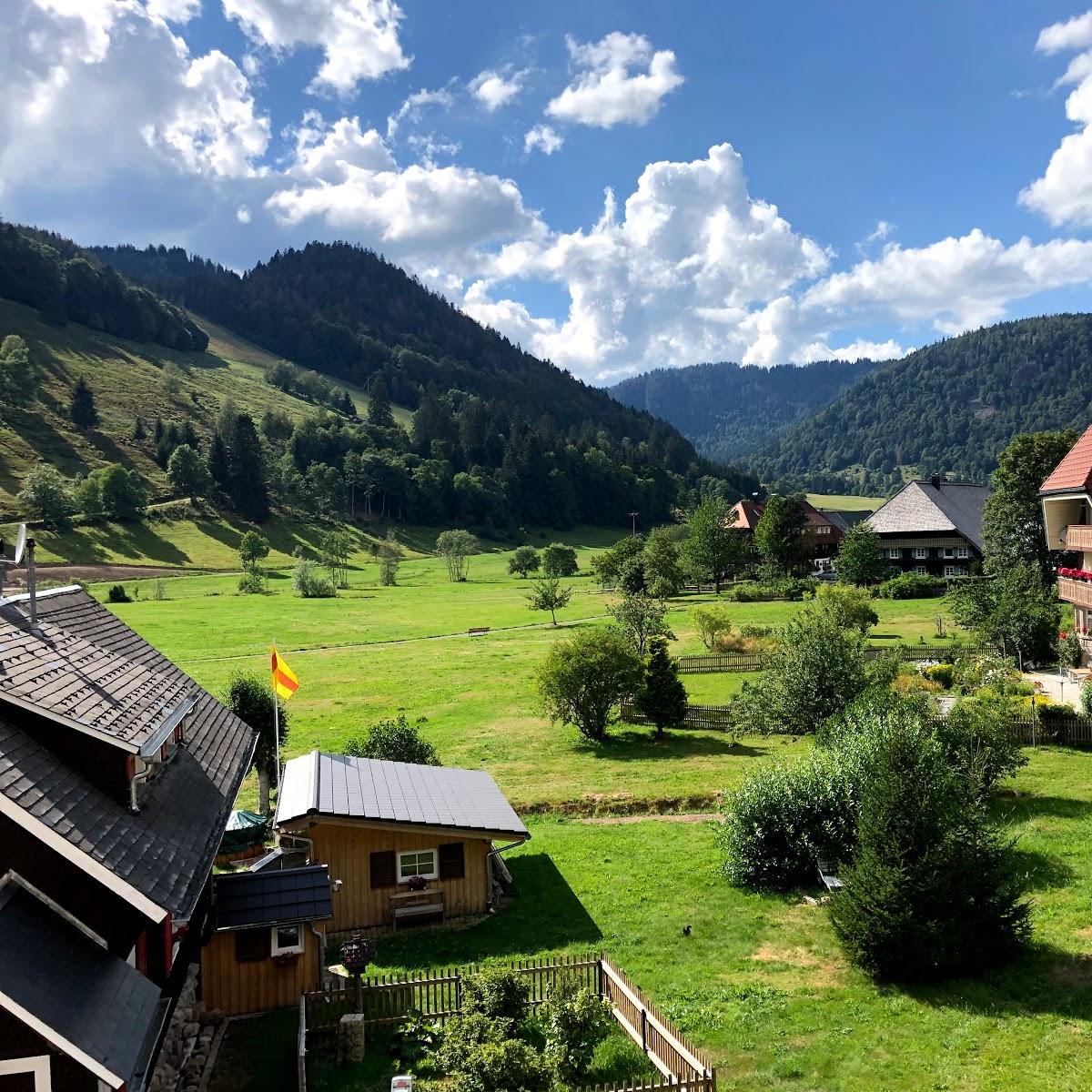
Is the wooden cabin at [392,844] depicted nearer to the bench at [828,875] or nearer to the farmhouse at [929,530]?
the bench at [828,875]

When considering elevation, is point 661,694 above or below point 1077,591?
below

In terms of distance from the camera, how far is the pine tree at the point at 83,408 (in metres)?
152

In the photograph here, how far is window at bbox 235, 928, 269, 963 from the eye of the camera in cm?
1584

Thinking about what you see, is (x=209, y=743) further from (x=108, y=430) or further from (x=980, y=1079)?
(x=108, y=430)

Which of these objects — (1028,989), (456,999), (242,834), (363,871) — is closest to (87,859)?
(456,999)

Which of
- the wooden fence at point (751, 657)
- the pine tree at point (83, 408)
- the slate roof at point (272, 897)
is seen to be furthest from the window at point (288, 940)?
the pine tree at point (83, 408)

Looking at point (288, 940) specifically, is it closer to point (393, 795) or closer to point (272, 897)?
point (272, 897)

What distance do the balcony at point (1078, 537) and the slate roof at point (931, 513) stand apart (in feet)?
166

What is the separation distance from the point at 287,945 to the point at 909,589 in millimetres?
72475

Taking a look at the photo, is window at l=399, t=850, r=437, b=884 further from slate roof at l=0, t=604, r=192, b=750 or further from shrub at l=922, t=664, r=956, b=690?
shrub at l=922, t=664, r=956, b=690

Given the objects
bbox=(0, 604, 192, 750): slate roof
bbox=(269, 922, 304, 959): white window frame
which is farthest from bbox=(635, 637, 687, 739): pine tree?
bbox=(0, 604, 192, 750): slate roof

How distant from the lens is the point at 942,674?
134ft

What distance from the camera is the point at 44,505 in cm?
11381

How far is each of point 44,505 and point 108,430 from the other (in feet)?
148
